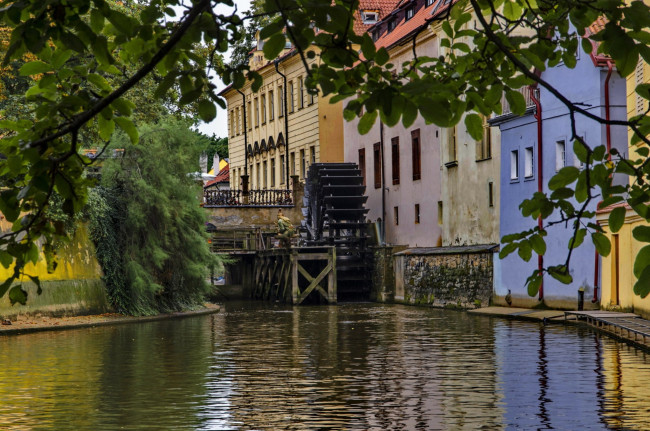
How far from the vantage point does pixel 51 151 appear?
5.06 m

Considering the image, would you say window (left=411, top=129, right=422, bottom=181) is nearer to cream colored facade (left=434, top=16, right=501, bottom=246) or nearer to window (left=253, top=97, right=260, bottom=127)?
cream colored facade (left=434, top=16, right=501, bottom=246)

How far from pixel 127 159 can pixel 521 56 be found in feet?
98.0

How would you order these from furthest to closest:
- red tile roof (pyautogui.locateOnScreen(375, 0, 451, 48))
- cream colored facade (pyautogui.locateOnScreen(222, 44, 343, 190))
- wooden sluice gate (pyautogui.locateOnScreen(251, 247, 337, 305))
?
cream colored facade (pyautogui.locateOnScreen(222, 44, 343, 190)) < wooden sluice gate (pyautogui.locateOnScreen(251, 247, 337, 305)) < red tile roof (pyautogui.locateOnScreen(375, 0, 451, 48))

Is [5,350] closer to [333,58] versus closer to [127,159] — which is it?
[127,159]

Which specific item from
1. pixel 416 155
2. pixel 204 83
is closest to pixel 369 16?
pixel 416 155

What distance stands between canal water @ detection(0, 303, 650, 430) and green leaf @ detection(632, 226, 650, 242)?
21.5 feet

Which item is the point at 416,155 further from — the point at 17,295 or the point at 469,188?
the point at 17,295

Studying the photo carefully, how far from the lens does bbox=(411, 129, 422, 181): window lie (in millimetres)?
46031

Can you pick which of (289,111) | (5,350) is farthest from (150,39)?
(289,111)

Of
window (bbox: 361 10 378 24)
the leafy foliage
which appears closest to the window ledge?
the leafy foliage

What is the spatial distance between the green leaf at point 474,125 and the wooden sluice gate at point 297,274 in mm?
41466

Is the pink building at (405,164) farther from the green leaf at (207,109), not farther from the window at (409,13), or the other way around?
the green leaf at (207,109)

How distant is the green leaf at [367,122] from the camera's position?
4.80m

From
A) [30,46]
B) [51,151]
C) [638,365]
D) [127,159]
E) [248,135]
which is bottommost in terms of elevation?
[638,365]
